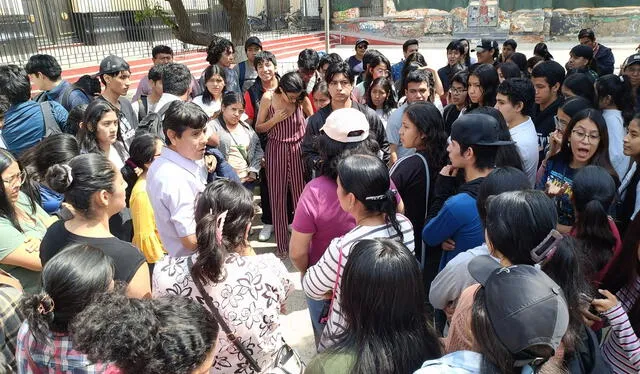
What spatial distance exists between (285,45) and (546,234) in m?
19.4

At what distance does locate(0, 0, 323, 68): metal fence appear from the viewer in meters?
11.4

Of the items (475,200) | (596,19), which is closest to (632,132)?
(475,200)

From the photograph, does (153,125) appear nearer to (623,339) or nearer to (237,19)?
(623,339)

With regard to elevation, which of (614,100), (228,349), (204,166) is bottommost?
(228,349)

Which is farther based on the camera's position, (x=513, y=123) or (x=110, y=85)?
(x=110, y=85)

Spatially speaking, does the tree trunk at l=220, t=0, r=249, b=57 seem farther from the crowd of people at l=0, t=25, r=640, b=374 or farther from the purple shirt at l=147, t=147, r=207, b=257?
the purple shirt at l=147, t=147, r=207, b=257

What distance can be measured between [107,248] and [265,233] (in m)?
2.75

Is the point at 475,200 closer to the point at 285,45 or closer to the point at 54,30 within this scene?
the point at 54,30

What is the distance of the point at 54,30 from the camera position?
14305mm

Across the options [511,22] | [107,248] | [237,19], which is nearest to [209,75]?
[107,248]

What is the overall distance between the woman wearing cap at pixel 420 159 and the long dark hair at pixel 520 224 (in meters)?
1.01

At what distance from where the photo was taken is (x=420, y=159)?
8.69 ft

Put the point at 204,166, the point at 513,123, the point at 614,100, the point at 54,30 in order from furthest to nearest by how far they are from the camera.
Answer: the point at 54,30, the point at 614,100, the point at 513,123, the point at 204,166

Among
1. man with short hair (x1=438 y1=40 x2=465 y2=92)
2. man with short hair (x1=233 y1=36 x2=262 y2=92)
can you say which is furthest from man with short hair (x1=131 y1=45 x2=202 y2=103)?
man with short hair (x1=438 y1=40 x2=465 y2=92)
